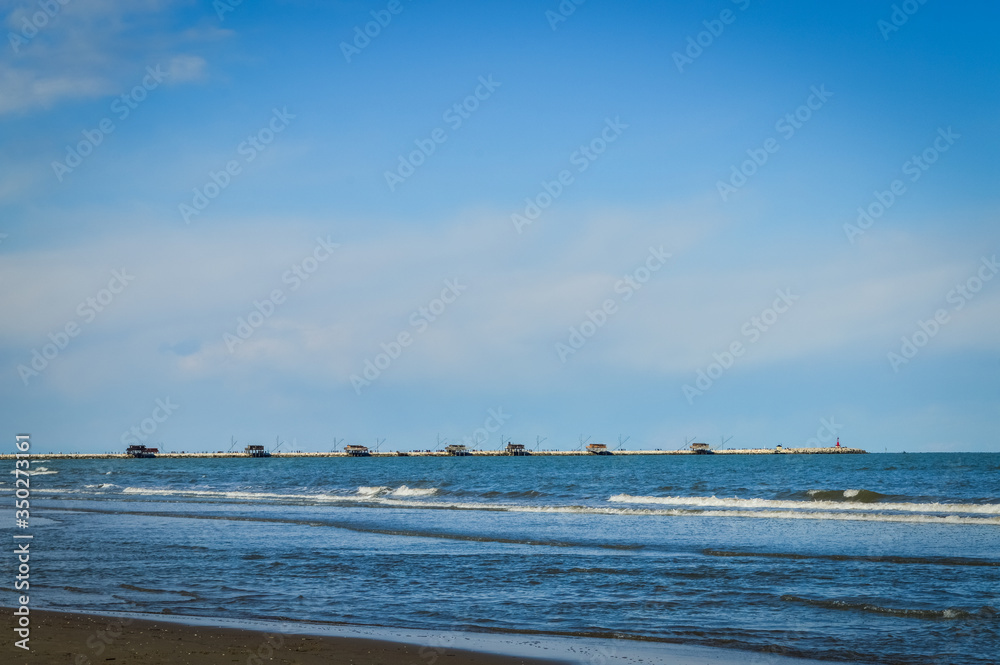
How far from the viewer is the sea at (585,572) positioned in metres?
13.9

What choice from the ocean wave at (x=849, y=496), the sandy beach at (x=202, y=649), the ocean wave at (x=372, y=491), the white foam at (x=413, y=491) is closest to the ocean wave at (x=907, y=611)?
the sandy beach at (x=202, y=649)

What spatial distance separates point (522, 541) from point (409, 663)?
14676 millimetres

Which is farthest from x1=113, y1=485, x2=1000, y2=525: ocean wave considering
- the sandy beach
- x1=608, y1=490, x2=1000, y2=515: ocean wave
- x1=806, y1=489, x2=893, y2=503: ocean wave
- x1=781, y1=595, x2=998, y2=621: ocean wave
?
the sandy beach

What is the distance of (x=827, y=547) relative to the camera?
935 inches

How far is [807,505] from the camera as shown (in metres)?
39.3

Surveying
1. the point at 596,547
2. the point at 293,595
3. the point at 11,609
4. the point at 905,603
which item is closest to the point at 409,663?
the point at 293,595

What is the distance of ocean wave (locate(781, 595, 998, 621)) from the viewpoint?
14.6 m

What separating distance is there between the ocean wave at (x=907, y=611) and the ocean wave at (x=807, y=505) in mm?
21905

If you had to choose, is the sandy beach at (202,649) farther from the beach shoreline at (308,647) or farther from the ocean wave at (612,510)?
the ocean wave at (612,510)

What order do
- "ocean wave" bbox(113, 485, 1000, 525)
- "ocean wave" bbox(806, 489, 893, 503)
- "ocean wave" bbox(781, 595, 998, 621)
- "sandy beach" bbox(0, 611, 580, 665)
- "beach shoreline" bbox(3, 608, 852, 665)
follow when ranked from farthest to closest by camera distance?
"ocean wave" bbox(806, 489, 893, 503), "ocean wave" bbox(113, 485, 1000, 525), "ocean wave" bbox(781, 595, 998, 621), "beach shoreline" bbox(3, 608, 852, 665), "sandy beach" bbox(0, 611, 580, 665)

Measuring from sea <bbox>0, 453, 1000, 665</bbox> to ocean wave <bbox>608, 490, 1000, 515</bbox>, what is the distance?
0.30 metres

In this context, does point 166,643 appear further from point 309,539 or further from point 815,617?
point 309,539

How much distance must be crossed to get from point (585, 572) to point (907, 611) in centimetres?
690

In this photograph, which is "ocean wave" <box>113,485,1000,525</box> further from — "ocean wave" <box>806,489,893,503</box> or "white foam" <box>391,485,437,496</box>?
"ocean wave" <box>806,489,893,503</box>
